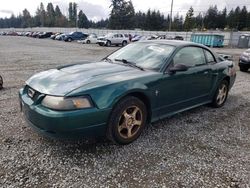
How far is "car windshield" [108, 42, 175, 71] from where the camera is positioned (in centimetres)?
376

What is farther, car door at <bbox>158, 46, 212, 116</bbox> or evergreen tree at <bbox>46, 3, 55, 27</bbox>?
evergreen tree at <bbox>46, 3, 55, 27</bbox>

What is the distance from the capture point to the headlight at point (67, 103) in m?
2.72

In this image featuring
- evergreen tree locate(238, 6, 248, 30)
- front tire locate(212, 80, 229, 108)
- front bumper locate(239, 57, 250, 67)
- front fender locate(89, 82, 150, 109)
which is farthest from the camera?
evergreen tree locate(238, 6, 248, 30)

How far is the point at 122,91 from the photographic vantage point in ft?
9.98

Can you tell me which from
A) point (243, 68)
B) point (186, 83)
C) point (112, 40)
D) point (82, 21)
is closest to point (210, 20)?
point (82, 21)

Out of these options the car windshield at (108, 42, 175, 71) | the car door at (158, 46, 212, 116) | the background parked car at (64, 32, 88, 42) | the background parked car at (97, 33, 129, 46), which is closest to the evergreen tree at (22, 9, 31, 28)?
the background parked car at (64, 32, 88, 42)

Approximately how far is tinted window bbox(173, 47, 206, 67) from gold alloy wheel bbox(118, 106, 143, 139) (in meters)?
1.14

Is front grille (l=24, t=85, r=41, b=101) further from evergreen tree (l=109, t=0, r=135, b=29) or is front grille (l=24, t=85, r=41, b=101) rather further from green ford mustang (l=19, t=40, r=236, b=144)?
evergreen tree (l=109, t=0, r=135, b=29)

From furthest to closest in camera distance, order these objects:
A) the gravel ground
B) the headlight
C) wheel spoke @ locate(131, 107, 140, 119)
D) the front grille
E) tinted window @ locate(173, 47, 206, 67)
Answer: tinted window @ locate(173, 47, 206, 67) → wheel spoke @ locate(131, 107, 140, 119) → the front grille → the headlight → the gravel ground

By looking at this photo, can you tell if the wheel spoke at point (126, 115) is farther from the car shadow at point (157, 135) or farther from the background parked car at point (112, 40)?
the background parked car at point (112, 40)

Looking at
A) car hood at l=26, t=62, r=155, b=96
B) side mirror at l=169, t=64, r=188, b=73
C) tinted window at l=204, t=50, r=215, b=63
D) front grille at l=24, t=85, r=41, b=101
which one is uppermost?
tinted window at l=204, t=50, r=215, b=63

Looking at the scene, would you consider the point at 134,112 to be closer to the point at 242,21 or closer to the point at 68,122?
the point at 68,122

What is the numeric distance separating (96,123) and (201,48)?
2.80m

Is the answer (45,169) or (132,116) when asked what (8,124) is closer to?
(45,169)
